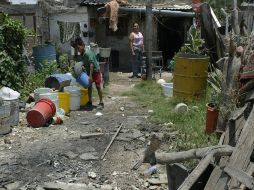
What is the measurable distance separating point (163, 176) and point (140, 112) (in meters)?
3.81

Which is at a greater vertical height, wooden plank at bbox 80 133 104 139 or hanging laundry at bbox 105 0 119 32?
hanging laundry at bbox 105 0 119 32

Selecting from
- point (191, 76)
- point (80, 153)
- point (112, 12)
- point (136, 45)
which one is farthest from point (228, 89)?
point (112, 12)

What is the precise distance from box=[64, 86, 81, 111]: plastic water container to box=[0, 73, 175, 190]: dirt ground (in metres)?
0.21

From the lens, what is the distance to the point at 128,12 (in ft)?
55.0

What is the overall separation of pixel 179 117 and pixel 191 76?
5.44 feet

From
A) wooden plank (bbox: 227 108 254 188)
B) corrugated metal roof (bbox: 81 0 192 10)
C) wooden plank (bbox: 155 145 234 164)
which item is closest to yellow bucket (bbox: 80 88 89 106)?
wooden plank (bbox: 155 145 234 164)

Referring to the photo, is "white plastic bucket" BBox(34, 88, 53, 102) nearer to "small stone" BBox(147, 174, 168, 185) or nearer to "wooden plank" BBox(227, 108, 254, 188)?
"small stone" BBox(147, 174, 168, 185)

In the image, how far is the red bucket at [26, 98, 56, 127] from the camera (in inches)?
330

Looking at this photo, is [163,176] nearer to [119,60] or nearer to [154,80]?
[154,80]

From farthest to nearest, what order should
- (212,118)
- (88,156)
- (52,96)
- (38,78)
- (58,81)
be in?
(38,78) < (58,81) < (52,96) < (212,118) < (88,156)

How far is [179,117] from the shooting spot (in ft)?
28.4

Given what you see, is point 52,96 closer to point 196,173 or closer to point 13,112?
point 13,112

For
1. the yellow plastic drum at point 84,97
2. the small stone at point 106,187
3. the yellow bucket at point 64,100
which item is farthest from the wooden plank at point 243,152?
the yellow plastic drum at point 84,97

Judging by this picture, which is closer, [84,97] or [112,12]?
[84,97]
